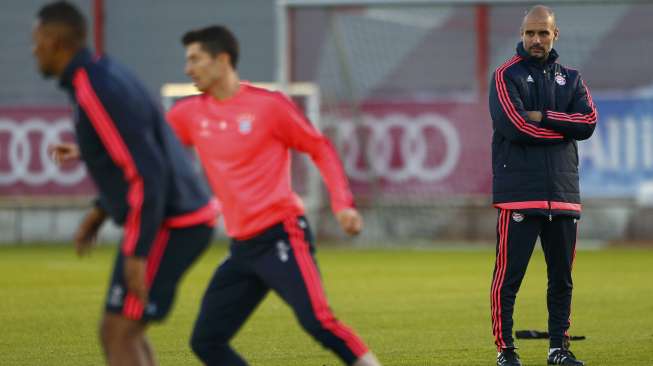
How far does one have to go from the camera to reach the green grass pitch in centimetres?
992

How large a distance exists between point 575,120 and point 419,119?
13803 millimetres

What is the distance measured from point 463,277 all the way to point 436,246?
5.88 metres

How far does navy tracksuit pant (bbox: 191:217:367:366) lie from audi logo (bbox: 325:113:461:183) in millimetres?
15520

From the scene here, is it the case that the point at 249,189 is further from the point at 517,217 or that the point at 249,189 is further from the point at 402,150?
the point at 402,150

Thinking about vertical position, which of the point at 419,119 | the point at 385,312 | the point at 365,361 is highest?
the point at 365,361

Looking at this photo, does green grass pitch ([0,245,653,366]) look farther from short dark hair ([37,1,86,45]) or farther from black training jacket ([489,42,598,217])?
short dark hair ([37,1,86,45])

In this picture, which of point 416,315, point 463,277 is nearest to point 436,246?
point 463,277

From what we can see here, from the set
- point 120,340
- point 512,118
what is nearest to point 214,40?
point 120,340

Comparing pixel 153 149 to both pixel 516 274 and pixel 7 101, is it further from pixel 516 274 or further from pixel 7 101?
pixel 7 101

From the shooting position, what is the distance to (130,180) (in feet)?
20.6

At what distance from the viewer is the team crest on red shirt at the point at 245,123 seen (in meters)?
7.23

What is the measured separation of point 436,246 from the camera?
22.6 metres

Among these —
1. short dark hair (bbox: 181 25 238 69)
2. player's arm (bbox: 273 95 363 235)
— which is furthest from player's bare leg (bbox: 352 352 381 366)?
short dark hair (bbox: 181 25 238 69)

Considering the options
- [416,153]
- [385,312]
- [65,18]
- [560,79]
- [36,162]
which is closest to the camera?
[65,18]
